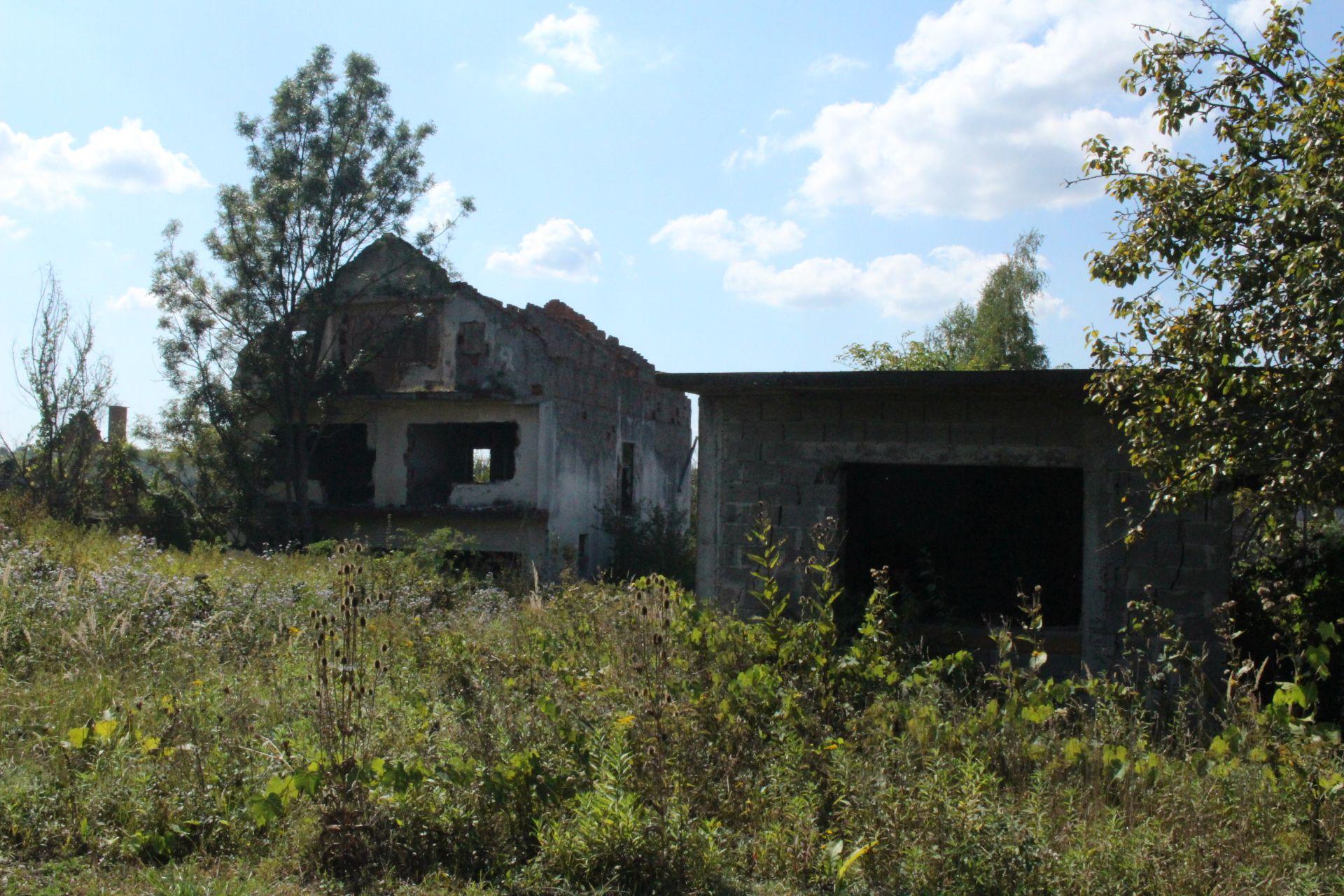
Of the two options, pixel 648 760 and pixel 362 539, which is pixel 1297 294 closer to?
pixel 648 760

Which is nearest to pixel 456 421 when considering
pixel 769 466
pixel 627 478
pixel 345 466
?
pixel 345 466

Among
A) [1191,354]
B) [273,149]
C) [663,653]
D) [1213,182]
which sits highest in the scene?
[273,149]

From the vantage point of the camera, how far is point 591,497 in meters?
21.1

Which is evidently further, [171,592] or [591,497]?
[591,497]

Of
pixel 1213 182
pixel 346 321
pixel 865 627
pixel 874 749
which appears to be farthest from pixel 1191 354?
pixel 346 321

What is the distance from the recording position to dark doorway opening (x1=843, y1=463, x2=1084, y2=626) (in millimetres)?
10609

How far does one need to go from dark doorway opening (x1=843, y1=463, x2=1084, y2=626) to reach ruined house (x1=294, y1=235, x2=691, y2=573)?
893 centimetres

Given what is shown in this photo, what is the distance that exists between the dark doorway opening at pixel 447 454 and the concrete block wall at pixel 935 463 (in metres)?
11.4

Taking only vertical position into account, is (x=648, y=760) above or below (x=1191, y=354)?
below

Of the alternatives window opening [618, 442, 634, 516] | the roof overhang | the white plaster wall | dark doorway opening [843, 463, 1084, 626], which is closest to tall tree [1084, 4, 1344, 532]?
the roof overhang

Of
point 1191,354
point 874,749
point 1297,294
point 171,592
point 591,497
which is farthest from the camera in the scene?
point 591,497

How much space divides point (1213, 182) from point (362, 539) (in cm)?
1604

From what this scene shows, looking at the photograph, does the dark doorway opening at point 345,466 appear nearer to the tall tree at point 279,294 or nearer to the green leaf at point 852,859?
the tall tree at point 279,294

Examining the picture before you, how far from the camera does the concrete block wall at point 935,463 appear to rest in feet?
24.3
